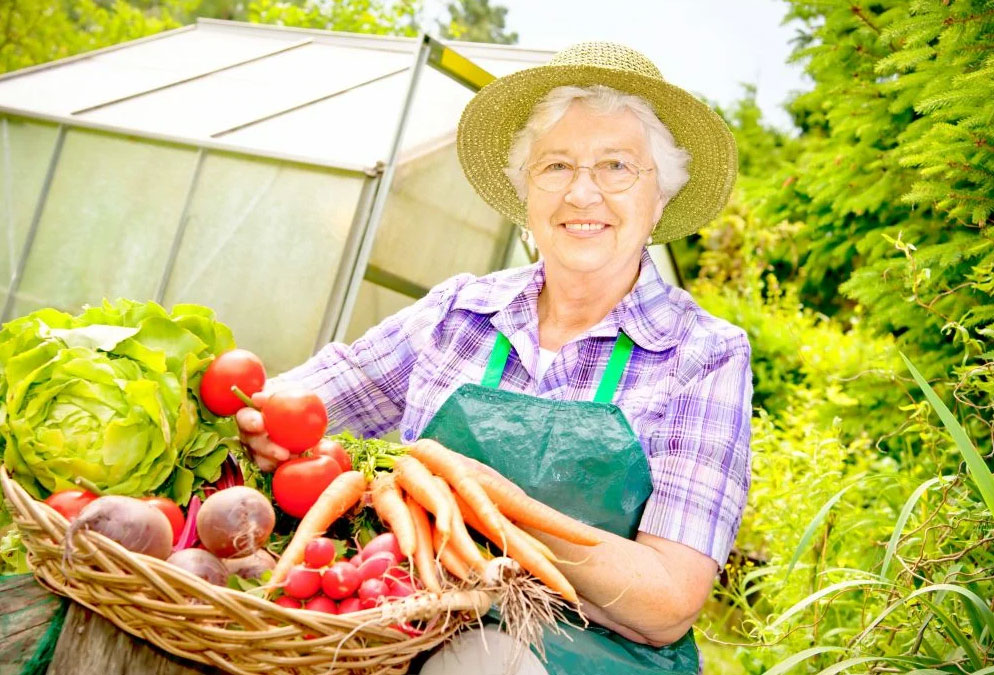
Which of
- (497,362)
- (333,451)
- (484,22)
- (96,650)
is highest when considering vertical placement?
(484,22)

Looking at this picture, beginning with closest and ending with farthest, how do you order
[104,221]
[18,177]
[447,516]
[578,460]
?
[447,516]
[578,460]
[104,221]
[18,177]

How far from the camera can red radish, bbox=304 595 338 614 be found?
1391mm

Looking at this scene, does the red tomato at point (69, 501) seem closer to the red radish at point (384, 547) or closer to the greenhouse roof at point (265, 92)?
the red radish at point (384, 547)

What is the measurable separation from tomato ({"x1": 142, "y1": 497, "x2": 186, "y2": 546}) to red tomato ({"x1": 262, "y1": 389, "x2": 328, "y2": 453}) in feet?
0.73

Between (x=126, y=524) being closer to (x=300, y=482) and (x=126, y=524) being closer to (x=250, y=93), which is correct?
(x=300, y=482)

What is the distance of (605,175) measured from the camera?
2.38 meters

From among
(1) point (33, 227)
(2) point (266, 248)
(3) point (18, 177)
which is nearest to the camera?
(2) point (266, 248)

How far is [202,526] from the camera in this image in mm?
1448

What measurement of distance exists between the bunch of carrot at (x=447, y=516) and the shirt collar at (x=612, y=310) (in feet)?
2.13

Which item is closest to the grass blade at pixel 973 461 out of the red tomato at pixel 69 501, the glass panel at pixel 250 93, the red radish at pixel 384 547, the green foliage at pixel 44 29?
the red radish at pixel 384 547

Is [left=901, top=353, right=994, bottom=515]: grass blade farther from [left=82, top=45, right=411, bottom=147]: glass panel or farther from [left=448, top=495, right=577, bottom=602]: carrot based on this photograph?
[left=82, top=45, right=411, bottom=147]: glass panel

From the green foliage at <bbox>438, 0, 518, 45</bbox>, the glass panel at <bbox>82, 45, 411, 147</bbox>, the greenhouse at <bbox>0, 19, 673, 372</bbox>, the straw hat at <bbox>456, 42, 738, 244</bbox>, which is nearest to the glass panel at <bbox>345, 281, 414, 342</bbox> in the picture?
the greenhouse at <bbox>0, 19, 673, 372</bbox>

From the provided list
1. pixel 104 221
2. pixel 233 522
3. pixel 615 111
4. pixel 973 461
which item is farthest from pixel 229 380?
pixel 104 221

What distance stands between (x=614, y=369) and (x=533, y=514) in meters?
0.63
